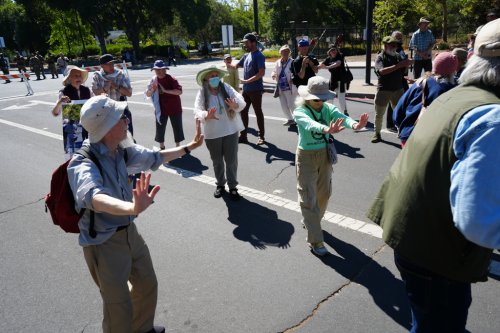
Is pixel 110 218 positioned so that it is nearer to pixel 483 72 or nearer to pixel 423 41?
pixel 483 72

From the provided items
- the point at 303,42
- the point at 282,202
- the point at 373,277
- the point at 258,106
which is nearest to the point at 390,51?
the point at 303,42

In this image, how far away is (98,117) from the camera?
2.62m

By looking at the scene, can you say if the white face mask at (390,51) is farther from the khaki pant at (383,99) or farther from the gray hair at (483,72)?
the gray hair at (483,72)

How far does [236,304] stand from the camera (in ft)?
11.7

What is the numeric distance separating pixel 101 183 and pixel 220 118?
3.23 m

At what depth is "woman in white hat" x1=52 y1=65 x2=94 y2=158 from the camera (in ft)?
19.9

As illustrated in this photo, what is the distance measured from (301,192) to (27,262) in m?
3.10

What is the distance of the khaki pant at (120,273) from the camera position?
8.88 ft

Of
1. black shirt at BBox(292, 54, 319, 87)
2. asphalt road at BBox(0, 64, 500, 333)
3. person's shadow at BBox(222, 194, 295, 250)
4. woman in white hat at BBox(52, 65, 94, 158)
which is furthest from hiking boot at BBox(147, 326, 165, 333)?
black shirt at BBox(292, 54, 319, 87)

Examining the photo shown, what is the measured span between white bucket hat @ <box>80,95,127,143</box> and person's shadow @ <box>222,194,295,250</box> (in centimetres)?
241

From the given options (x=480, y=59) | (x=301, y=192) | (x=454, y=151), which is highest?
(x=480, y=59)

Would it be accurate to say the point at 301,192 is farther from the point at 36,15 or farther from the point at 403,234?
the point at 36,15

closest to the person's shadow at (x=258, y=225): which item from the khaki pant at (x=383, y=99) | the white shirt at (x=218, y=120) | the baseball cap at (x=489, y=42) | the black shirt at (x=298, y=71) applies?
the white shirt at (x=218, y=120)

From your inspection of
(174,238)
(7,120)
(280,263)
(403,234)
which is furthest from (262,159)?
(7,120)
